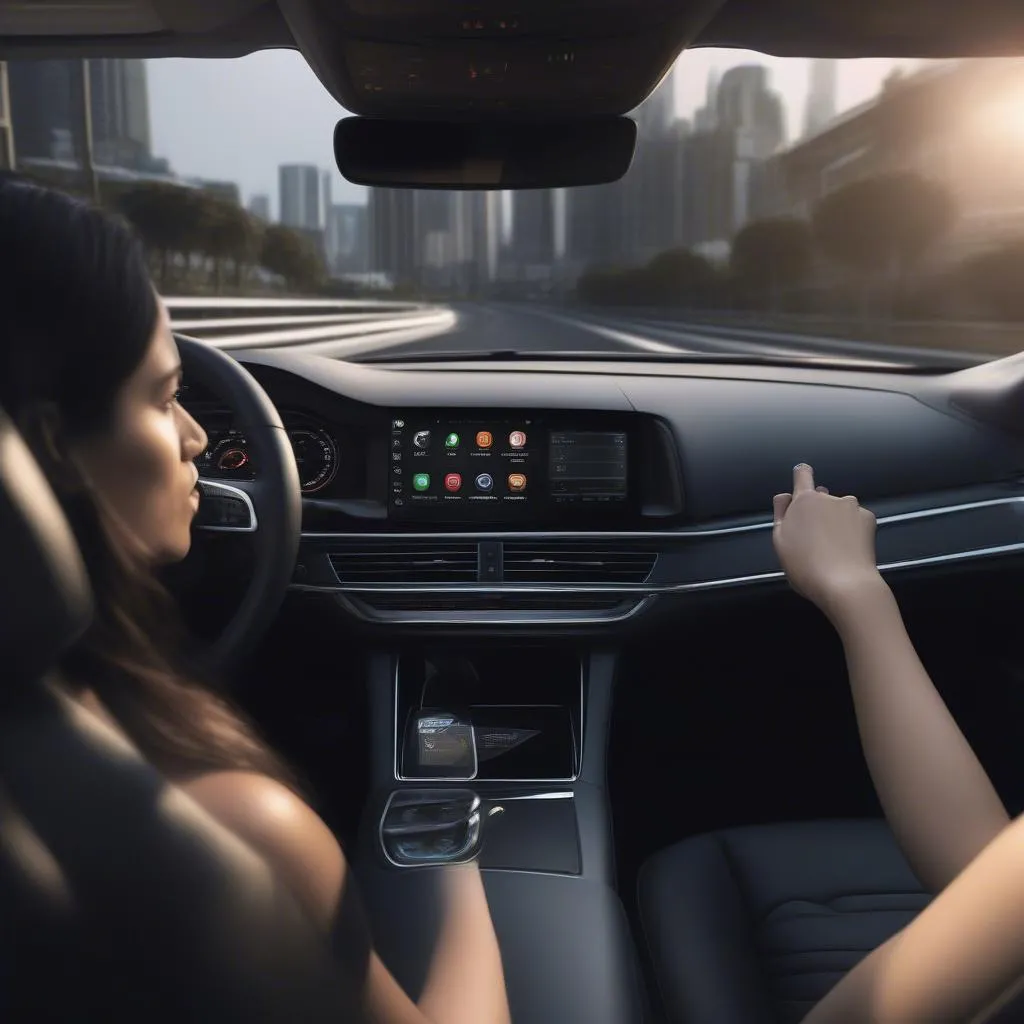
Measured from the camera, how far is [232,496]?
2.25 m

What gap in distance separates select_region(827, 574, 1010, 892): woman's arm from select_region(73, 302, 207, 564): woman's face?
1.08 meters

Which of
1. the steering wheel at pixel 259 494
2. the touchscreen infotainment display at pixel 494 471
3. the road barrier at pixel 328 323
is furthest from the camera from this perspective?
the road barrier at pixel 328 323

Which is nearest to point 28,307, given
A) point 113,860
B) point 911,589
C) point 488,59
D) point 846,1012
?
point 113,860

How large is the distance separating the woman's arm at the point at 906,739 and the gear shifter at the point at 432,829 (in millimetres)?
664

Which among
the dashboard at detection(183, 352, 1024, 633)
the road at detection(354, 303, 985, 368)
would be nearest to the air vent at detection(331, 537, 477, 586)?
the dashboard at detection(183, 352, 1024, 633)

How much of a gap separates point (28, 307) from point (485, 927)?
42.2 inches

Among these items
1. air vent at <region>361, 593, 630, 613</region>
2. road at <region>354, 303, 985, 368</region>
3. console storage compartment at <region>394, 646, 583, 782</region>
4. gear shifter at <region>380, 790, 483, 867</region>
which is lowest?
console storage compartment at <region>394, 646, 583, 782</region>

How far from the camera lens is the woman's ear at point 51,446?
91 centimetres

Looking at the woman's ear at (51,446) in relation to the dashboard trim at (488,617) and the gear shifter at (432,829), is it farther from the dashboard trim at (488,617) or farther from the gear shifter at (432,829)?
the dashboard trim at (488,617)

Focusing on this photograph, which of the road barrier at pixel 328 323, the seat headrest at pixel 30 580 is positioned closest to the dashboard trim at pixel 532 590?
the road barrier at pixel 328 323

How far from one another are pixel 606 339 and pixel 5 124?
1.85 m

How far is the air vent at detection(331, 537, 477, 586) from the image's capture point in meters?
3.17

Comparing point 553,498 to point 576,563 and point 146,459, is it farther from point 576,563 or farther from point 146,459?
point 146,459

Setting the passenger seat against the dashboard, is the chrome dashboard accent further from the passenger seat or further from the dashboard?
the passenger seat
